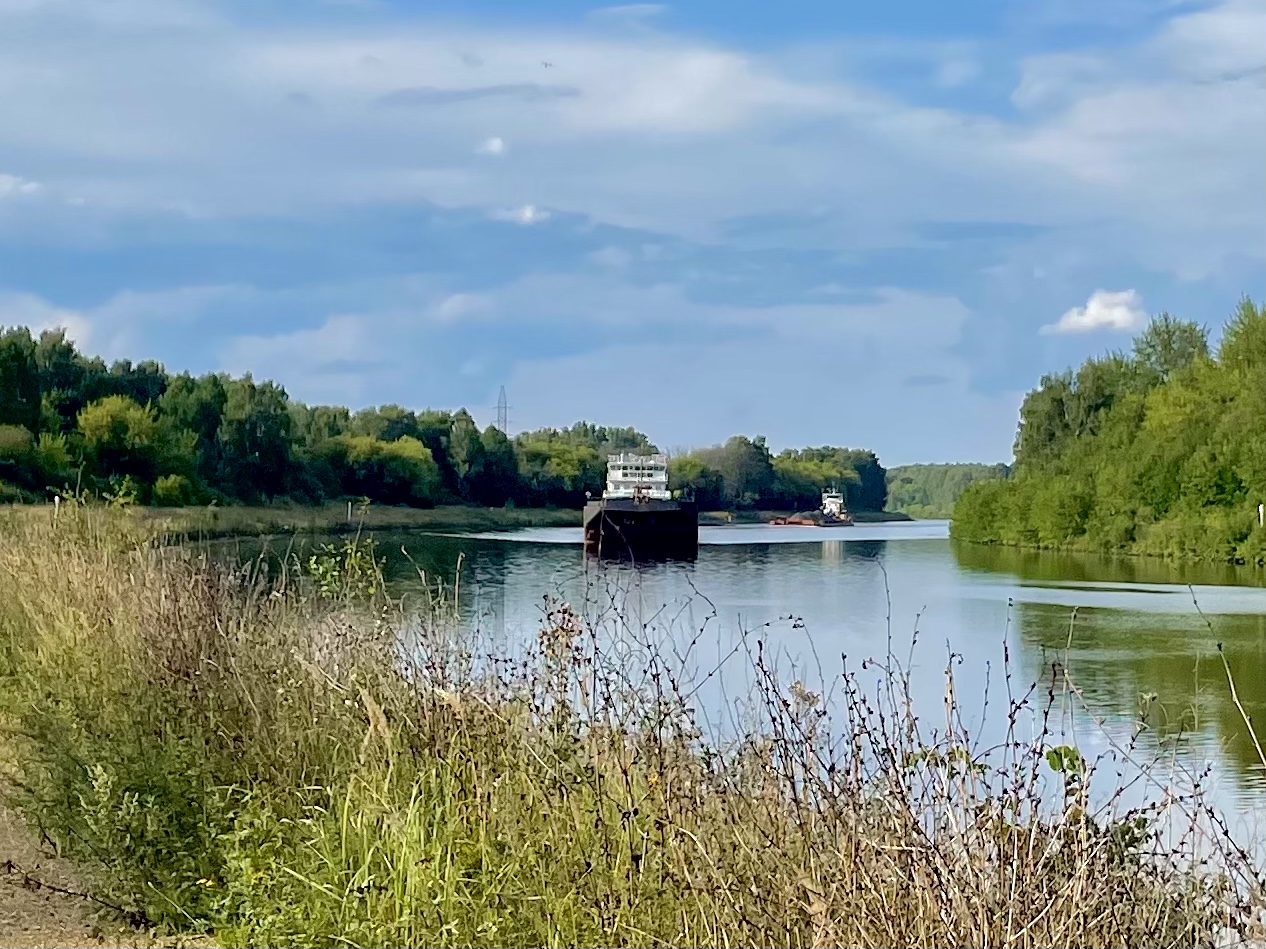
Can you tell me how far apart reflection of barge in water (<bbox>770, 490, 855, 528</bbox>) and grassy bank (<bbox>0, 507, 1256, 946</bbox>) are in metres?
A: 97.0

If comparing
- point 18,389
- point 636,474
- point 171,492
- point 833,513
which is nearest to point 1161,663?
point 171,492

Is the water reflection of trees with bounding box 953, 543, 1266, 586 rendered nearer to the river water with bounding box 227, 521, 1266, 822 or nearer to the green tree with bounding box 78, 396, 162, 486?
the river water with bounding box 227, 521, 1266, 822

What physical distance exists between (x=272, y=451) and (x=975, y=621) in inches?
1787

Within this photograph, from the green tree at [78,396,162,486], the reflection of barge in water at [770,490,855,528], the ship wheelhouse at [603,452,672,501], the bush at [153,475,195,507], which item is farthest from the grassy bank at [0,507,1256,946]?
the reflection of barge in water at [770,490,855,528]

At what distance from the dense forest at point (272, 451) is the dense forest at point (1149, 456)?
1421 cm

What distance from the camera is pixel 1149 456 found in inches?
2085

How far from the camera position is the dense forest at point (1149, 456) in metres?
48.0

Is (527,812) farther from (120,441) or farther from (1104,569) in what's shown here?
(120,441)

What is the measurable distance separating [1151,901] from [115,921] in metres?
3.24

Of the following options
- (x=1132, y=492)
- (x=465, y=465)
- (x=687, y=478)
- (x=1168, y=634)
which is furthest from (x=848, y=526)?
(x=1168, y=634)

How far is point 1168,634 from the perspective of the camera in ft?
75.5

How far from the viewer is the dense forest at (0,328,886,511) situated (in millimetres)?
44344

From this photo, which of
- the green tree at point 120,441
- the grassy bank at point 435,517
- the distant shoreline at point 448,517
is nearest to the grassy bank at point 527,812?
the distant shoreline at point 448,517

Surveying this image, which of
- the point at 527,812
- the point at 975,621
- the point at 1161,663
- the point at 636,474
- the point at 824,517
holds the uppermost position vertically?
the point at 636,474
